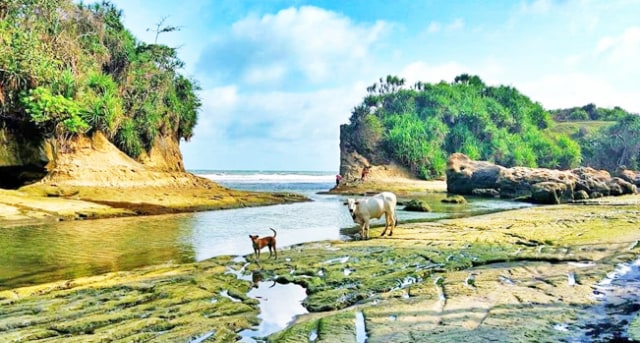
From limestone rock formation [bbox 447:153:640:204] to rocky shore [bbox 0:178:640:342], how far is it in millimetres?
24269

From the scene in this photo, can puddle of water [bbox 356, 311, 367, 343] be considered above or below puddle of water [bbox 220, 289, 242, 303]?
above

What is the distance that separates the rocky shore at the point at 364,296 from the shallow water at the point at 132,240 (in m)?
1.69

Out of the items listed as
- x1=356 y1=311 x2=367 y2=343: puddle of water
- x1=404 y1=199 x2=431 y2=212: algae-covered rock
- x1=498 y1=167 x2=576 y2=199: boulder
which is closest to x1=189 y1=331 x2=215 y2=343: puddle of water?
x1=356 y1=311 x2=367 y2=343: puddle of water

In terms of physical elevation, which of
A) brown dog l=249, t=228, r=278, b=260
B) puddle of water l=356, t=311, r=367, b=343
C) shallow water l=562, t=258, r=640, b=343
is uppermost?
brown dog l=249, t=228, r=278, b=260

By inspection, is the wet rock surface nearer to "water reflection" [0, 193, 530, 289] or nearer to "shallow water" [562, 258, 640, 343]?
"shallow water" [562, 258, 640, 343]

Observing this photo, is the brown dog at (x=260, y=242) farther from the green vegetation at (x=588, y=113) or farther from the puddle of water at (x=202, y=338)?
the green vegetation at (x=588, y=113)

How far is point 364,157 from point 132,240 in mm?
54597

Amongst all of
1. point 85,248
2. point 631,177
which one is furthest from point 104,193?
point 631,177

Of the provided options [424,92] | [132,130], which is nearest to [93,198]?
[132,130]

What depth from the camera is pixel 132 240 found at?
16609 millimetres

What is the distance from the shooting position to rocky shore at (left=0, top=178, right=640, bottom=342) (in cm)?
627

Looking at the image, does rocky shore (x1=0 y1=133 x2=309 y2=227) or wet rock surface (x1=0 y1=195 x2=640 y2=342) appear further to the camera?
rocky shore (x1=0 y1=133 x2=309 y2=227)

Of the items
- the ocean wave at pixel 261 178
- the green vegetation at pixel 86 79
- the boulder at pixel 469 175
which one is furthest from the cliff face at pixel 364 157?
the ocean wave at pixel 261 178

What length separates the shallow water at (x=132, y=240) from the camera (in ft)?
39.0
